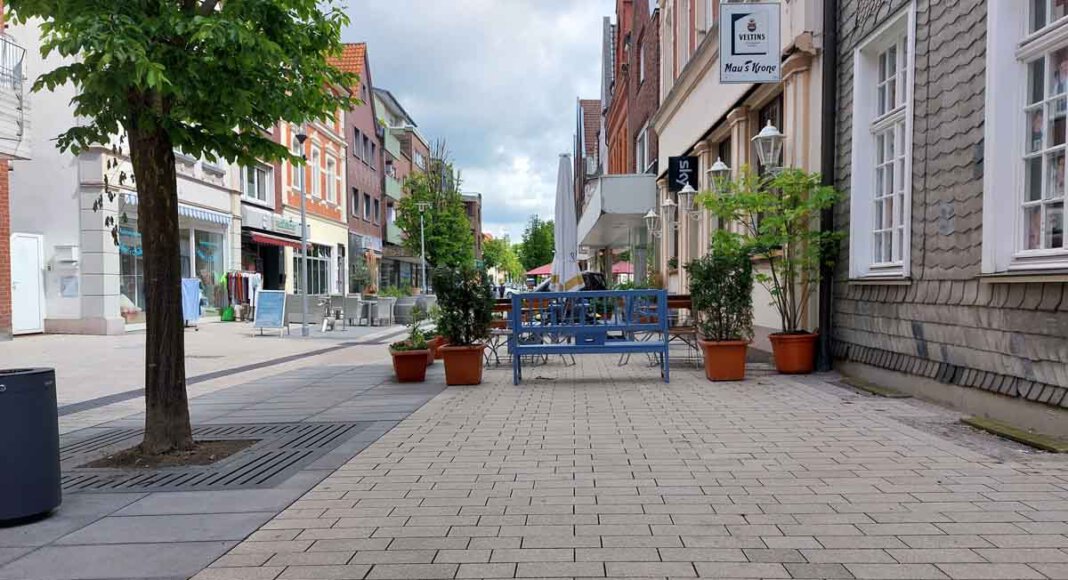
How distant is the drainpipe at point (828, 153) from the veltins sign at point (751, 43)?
0.78 meters

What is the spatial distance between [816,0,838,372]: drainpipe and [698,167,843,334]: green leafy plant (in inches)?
5.3

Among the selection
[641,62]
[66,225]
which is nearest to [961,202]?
[66,225]

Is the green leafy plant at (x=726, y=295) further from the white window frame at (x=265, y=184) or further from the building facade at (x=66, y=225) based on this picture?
the white window frame at (x=265, y=184)

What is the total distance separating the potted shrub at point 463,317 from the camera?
27.5 feet

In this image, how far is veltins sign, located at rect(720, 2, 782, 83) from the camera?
365 inches

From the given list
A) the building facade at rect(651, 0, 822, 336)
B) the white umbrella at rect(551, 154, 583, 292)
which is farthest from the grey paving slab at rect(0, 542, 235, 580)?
the white umbrella at rect(551, 154, 583, 292)

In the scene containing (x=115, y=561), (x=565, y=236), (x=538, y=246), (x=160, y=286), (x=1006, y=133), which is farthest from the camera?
(x=538, y=246)

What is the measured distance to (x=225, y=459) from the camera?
5.12m

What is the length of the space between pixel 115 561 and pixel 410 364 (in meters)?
5.78

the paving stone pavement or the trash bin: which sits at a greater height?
the trash bin

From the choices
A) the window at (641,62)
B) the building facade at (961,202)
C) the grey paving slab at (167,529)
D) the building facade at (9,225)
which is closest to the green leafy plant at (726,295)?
the building facade at (961,202)

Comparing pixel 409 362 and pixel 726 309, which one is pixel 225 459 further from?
pixel 726 309

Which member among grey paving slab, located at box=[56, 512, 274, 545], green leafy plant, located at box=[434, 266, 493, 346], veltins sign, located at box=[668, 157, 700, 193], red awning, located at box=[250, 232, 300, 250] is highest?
veltins sign, located at box=[668, 157, 700, 193]

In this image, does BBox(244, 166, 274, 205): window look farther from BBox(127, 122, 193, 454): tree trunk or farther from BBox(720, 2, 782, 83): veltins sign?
BBox(127, 122, 193, 454): tree trunk
